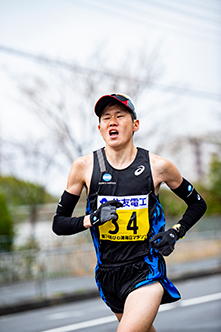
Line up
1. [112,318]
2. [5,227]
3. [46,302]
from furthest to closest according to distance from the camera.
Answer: [5,227] → [46,302] → [112,318]

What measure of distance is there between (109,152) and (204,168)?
14.1 meters

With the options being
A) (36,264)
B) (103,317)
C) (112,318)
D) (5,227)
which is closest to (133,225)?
(112,318)

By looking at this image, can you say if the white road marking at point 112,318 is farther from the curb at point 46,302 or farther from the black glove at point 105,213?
the black glove at point 105,213

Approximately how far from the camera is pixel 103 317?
7406 millimetres

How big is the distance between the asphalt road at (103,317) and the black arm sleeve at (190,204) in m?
3.29

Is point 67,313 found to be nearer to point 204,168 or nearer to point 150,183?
point 150,183

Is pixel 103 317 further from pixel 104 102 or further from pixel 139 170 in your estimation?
pixel 104 102

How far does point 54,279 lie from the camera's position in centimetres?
1026

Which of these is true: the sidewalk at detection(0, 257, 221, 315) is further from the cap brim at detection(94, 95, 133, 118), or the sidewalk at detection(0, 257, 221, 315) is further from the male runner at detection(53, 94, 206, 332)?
the cap brim at detection(94, 95, 133, 118)

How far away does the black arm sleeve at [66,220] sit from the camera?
9.07 feet

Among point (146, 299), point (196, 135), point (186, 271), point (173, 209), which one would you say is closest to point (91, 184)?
point (146, 299)

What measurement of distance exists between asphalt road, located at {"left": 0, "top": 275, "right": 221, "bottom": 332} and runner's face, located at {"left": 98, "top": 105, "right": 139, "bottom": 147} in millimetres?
3880

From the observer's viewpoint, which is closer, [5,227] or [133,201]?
[133,201]

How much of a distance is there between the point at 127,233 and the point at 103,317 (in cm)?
515
